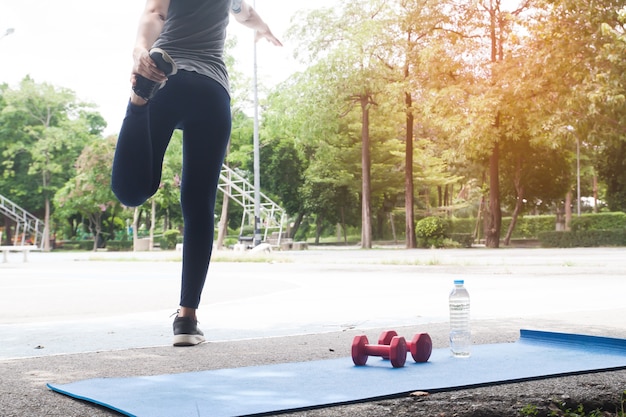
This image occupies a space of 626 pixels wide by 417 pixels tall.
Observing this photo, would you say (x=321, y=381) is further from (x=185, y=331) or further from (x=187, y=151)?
(x=187, y=151)

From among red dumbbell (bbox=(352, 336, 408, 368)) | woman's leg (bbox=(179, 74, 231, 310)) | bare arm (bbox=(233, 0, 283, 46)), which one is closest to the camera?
red dumbbell (bbox=(352, 336, 408, 368))

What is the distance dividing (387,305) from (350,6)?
2738 centimetres

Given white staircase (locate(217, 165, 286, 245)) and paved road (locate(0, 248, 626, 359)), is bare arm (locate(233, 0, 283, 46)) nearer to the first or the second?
paved road (locate(0, 248, 626, 359))

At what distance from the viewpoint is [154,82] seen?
11.8 ft

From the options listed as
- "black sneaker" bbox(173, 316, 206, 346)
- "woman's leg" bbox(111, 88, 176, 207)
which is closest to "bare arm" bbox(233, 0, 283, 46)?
"woman's leg" bbox(111, 88, 176, 207)

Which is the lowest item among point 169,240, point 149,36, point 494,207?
point 169,240

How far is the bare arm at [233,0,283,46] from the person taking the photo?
4684 millimetres

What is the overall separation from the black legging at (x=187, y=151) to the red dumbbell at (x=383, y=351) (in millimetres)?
1072

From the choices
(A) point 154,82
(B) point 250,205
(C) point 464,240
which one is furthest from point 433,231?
(A) point 154,82

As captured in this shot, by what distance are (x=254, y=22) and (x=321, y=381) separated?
2.51m

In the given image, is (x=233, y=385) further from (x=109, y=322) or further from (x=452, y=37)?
(x=452, y=37)

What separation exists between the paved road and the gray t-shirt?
1.60 m

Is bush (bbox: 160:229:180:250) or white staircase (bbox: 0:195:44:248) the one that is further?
bush (bbox: 160:229:180:250)

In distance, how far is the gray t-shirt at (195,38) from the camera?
409 cm
